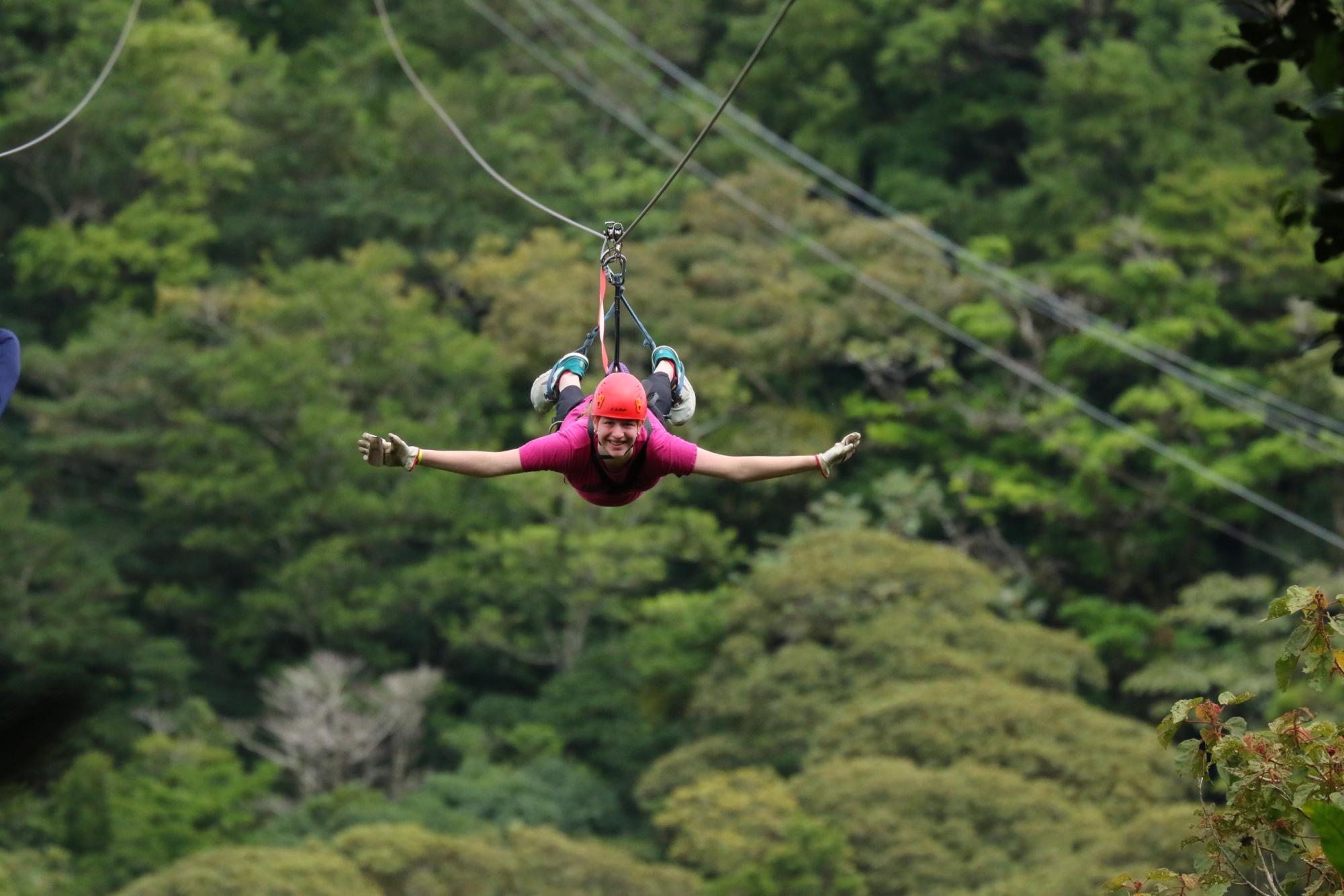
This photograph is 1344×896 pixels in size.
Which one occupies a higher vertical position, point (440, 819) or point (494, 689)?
point (494, 689)

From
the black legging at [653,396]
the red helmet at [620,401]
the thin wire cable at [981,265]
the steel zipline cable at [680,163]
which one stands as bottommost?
the red helmet at [620,401]

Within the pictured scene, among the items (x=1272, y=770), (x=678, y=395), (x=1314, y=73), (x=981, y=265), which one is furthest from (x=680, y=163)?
(x=981, y=265)

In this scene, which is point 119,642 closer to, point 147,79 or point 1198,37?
point 147,79

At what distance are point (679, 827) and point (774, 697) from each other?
5.01 ft

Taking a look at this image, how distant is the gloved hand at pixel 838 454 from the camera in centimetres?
598

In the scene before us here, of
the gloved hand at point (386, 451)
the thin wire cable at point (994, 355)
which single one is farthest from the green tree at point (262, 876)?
the gloved hand at point (386, 451)

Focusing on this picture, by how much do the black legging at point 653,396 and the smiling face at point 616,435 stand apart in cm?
67

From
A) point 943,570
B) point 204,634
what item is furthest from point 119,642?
point 943,570

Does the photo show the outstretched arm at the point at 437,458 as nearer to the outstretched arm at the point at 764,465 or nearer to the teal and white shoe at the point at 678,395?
the outstretched arm at the point at 764,465

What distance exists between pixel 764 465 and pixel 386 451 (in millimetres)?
1071

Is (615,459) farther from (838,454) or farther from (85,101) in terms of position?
(85,101)

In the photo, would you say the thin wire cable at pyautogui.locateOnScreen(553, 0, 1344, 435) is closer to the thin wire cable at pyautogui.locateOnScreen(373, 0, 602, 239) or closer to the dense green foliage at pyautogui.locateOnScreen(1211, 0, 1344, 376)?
the thin wire cable at pyautogui.locateOnScreen(373, 0, 602, 239)

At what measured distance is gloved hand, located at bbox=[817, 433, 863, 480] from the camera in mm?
5984

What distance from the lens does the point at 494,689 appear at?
26.1 metres
